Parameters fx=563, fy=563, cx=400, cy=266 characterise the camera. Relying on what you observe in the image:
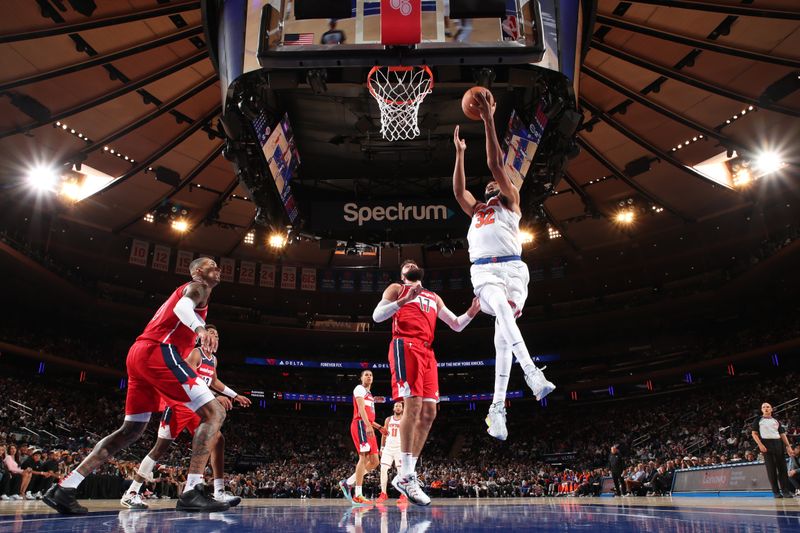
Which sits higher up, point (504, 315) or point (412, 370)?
point (504, 315)

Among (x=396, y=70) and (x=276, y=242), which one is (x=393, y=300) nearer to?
(x=396, y=70)

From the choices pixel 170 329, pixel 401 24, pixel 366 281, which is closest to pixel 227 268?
Answer: pixel 366 281

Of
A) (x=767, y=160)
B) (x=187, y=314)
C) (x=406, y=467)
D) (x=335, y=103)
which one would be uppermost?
(x=767, y=160)

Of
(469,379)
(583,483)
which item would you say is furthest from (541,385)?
(469,379)

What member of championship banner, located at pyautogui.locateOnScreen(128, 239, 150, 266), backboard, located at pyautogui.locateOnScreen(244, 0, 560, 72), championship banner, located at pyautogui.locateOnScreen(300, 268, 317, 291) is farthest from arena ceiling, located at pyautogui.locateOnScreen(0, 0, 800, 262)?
championship banner, located at pyautogui.locateOnScreen(300, 268, 317, 291)

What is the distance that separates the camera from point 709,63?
12750 millimetres

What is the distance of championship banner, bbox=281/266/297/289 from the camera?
3272 cm

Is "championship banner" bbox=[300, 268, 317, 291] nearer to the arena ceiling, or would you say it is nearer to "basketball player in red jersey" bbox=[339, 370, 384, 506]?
the arena ceiling

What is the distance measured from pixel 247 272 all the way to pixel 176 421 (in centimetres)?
2546

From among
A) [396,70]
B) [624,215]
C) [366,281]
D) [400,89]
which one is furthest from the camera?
[366,281]

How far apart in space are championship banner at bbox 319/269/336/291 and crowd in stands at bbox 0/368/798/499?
A: 30.7 feet

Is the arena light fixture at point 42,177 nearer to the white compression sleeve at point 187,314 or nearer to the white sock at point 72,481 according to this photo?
the white sock at point 72,481

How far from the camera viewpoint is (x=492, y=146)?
196 inches

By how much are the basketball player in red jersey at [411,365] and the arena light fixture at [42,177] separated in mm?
16395
